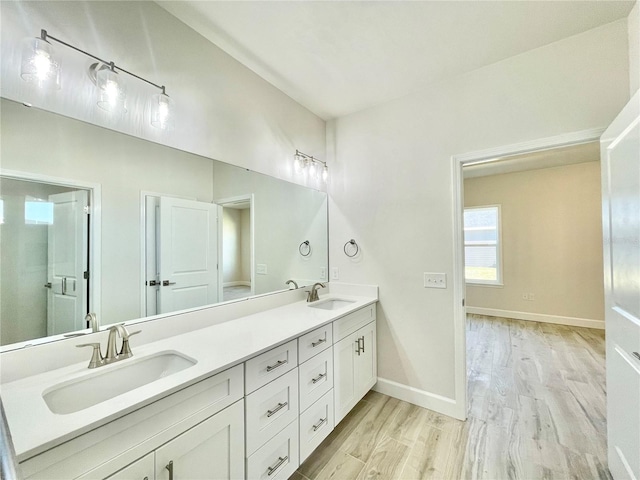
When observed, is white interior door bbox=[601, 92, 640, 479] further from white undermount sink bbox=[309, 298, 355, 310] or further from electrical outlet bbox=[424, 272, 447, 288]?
white undermount sink bbox=[309, 298, 355, 310]

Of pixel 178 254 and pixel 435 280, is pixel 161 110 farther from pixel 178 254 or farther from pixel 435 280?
pixel 435 280

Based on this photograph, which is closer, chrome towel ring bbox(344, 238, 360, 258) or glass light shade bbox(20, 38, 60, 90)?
glass light shade bbox(20, 38, 60, 90)

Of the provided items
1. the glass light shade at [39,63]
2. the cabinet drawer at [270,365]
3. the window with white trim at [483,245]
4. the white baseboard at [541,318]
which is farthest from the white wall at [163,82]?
the white baseboard at [541,318]

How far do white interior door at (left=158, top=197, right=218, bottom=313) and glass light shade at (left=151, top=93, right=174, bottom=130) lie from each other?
414 mm

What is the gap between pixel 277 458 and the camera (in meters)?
1.39

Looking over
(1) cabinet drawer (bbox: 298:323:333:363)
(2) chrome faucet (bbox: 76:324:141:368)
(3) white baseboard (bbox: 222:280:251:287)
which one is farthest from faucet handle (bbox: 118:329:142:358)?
(1) cabinet drawer (bbox: 298:323:333:363)

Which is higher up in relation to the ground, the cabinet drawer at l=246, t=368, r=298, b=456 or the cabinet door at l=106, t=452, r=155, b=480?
the cabinet door at l=106, t=452, r=155, b=480

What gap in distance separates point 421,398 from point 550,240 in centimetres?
401

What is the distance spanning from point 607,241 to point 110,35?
284cm

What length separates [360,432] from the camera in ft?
6.42

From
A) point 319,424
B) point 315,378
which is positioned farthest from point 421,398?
point 315,378

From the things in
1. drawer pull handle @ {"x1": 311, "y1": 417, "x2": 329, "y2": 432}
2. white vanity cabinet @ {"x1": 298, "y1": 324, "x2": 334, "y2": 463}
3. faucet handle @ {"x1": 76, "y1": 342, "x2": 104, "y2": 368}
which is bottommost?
drawer pull handle @ {"x1": 311, "y1": 417, "x2": 329, "y2": 432}

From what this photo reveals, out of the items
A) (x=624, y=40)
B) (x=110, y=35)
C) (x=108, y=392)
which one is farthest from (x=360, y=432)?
(x=624, y=40)

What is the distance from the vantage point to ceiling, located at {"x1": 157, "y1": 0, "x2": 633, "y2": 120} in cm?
151
